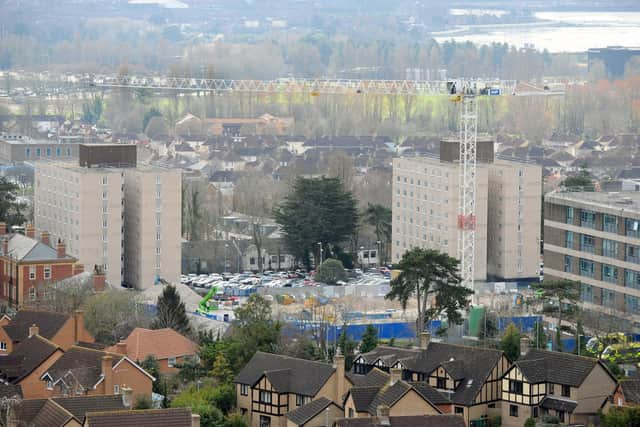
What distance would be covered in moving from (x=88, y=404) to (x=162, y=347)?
7.35 m

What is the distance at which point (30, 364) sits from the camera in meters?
30.5

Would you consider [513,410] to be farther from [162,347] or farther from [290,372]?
[162,347]

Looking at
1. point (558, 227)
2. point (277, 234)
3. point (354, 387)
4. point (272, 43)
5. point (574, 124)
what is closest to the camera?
point (354, 387)

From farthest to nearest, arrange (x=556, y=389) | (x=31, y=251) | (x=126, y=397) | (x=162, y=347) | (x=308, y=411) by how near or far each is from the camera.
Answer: (x=31, y=251), (x=162, y=347), (x=556, y=389), (x=308, y=411), (x=126, y=397)

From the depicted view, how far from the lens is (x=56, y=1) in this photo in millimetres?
148125

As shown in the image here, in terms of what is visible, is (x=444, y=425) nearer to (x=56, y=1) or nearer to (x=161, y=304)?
(x=161, y=304)

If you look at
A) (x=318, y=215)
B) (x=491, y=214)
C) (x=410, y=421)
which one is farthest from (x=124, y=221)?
(x=410, y=421)

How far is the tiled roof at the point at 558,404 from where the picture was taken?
28.4 meters

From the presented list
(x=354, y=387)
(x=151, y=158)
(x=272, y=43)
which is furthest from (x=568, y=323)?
(x=272, y=43)

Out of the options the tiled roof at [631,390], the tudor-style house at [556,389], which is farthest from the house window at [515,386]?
the tiled roof at [631,390]

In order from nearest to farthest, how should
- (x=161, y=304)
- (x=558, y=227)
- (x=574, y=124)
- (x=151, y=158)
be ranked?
(x=161, y=304) → (x=558, y=227) → (x=151, y=158) → (x=574, y=124)

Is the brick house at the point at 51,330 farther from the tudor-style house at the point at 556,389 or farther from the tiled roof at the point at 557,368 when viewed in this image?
the tiled roof at the point at 557,368

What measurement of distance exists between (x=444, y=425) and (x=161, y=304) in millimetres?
12320

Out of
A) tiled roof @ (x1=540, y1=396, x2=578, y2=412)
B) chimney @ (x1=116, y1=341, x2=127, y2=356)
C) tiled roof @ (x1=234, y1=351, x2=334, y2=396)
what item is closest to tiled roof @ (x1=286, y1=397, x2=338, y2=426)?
tiled roof @ (x1=234, y1=351, x2=334, y2=396)
